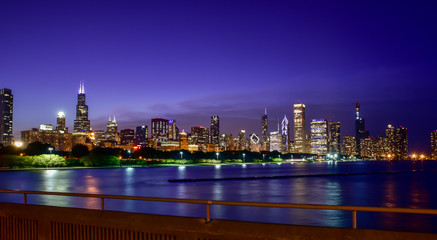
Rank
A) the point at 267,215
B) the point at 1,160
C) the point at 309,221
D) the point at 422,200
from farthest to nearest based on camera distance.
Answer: the point at 1,160 < the point at 422,200 < the point at 267,215 < the point at 309,221

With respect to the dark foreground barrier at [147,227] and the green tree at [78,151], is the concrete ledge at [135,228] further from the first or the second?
the green tree at [78,151]

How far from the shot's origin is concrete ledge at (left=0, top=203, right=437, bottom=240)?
6512 mm

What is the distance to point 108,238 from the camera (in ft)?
28.9

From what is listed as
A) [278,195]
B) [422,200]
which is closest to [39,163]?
[278,195]

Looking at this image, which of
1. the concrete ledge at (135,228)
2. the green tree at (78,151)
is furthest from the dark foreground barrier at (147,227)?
the green tree at (78,151)

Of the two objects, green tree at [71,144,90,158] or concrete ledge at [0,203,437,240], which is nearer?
concrete ledge at [0,203,437,240]

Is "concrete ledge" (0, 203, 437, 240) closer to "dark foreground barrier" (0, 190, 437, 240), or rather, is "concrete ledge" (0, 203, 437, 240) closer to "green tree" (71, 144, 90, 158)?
"dark foreground barrier" (0, 190, 437, 240)

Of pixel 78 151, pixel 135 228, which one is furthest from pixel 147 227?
pixel 78 151

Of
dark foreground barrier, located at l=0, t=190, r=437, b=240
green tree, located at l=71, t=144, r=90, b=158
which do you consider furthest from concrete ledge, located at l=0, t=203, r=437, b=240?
green tree, located at l=71, t=144, r=90, b=158

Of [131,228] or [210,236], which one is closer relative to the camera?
[210,236]

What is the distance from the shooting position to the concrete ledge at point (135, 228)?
651cm

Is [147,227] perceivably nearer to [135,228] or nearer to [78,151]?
[135,228]

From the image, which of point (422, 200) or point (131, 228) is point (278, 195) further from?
point (131, 228)

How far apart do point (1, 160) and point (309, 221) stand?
397 ft
